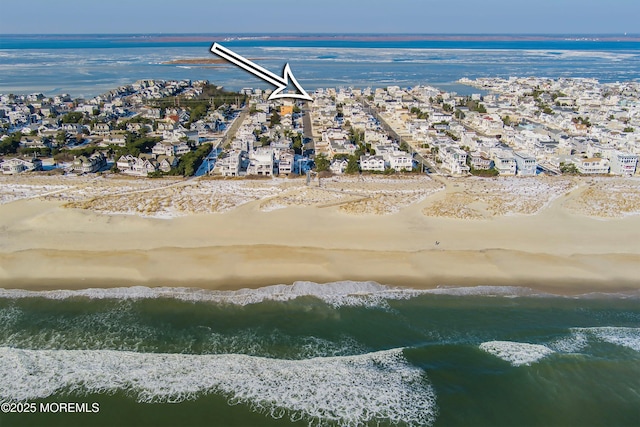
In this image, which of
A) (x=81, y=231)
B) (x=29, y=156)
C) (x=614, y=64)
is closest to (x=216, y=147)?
(x=29, y=156)

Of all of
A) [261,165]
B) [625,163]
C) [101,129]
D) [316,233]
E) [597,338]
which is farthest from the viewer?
[101,129]

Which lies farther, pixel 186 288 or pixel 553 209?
pixel 553 209

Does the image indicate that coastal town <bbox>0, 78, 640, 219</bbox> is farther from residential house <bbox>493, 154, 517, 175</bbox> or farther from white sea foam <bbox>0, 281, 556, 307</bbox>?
white sea foam <bbox>0, 281, 556, 307</bbox>

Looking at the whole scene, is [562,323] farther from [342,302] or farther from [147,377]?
[147,377]

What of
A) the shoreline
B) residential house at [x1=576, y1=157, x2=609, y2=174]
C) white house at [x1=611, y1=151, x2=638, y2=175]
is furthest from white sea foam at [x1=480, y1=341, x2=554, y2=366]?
white house at [x1=611, y1=151, x2=638, y2=175]

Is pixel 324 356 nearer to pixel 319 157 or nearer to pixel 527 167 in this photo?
pixel 319 157

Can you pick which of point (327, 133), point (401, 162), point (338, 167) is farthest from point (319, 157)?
point (327, 133)
